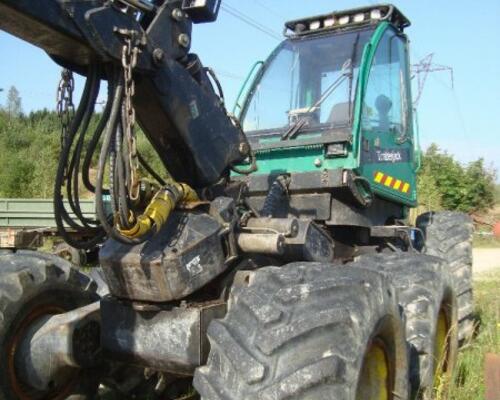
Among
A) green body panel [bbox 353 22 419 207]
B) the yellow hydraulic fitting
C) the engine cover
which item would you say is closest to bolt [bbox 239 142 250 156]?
the yellow hydraulic fitting

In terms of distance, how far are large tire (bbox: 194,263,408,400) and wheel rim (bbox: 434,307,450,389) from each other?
169 centimetres

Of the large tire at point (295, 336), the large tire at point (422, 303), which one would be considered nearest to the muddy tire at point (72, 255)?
the large tire at point (422, 303)

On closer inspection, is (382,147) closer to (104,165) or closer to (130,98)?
(130,98)

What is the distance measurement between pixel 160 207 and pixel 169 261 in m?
0.30

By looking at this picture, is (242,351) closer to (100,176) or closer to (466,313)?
(100,176)

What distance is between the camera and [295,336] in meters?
2.85

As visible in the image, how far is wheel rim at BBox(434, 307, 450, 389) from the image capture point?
4.82m

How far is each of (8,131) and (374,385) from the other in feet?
127

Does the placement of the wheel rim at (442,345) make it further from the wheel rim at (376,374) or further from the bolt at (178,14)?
the bolt at (178,14)

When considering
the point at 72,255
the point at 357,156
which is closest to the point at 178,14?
the point at 357,156

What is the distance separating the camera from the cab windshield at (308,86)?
5.33 metres

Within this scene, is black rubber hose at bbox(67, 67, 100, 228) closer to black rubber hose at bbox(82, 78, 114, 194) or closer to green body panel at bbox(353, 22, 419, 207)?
black rubber hose at bbox(82, 78, 114, 194)

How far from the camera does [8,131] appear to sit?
3878 centimetres

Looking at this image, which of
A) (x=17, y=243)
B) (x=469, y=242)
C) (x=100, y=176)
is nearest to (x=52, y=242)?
(x=17, y=243)
